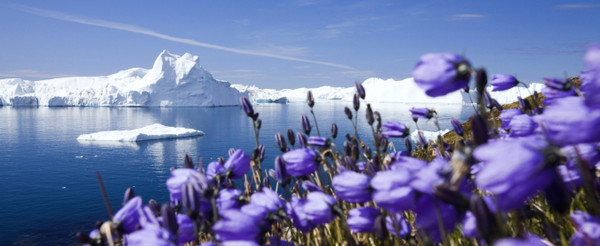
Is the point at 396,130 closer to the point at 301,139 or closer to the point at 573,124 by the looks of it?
the point at 301,139

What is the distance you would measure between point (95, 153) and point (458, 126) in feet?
93.6

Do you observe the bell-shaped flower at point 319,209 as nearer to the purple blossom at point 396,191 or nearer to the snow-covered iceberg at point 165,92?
the purple blossom at point 396,191

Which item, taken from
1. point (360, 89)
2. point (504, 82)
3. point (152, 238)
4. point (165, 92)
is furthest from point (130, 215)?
point (165, 92)

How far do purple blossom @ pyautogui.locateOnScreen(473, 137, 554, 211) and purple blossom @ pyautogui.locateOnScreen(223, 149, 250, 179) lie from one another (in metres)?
1.23

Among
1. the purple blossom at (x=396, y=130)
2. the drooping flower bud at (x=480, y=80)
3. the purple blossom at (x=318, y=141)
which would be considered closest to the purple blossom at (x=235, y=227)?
the drooping flower bud at (x=480, y=80)

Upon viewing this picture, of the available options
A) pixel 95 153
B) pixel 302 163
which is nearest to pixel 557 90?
pixel 302 163

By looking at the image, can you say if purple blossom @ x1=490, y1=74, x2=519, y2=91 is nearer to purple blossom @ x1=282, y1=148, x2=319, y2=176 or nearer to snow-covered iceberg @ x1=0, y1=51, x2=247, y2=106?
purple blossom @ x1=282, y1=148, x2=319, y2=176

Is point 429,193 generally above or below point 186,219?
above

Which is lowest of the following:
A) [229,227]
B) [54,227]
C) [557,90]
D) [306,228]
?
[54,227]

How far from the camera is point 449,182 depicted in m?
0.91

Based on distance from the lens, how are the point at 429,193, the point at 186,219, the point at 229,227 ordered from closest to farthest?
the point at 429,193
the point at 229,227
the point at 186,219

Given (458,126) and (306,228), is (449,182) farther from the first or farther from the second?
(458,126)

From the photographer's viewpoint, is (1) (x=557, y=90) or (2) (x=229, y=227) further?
(1) (x=557, y=90)

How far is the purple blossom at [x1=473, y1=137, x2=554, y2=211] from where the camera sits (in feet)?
2.82
